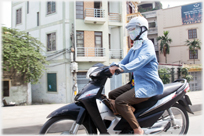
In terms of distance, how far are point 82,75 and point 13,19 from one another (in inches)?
359

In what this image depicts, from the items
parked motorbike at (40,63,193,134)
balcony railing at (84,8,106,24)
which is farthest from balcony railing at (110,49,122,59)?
parked motorbike at (40,63,193,134)

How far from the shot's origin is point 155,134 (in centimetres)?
239

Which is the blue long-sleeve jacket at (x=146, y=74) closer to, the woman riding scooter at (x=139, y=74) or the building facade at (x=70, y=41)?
the woman riding scooter at (x=139, y=74)

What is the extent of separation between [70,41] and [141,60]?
37.3 feet

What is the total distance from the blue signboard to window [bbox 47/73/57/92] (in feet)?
67.2

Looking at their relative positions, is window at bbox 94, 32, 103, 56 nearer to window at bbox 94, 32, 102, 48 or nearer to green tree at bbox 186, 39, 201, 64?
window at bbox 94, 32, 102, 48

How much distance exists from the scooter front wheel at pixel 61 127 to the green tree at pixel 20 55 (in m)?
8.99

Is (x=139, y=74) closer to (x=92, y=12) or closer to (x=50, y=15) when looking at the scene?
(x=92, y=12)

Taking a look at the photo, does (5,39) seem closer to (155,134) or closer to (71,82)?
(71,82)

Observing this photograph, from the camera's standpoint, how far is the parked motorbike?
83.4 inches

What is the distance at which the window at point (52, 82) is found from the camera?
43.9 ft

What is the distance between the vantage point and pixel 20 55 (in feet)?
34.1

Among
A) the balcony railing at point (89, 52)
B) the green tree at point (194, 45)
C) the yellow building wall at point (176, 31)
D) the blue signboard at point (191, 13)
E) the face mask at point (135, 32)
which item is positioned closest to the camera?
the face mask at point (135, 32)

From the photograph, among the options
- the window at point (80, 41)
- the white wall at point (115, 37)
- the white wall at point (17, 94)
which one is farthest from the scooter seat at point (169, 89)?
the white wall at point (115, 37)
